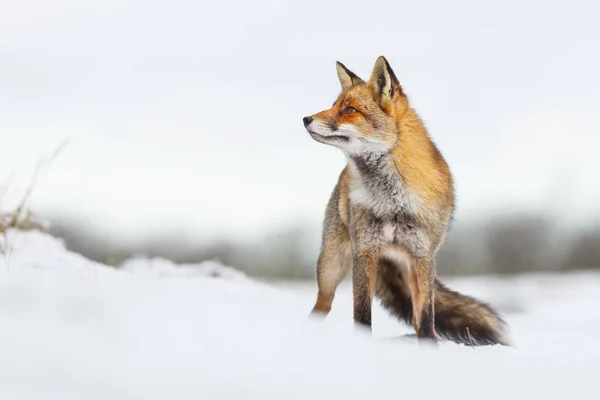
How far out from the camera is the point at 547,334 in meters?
5.54

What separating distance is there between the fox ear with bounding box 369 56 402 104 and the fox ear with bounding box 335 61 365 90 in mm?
166

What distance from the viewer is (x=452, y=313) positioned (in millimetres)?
5262

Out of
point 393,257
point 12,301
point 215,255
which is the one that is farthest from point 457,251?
point 12,301

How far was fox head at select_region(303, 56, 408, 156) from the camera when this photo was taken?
166 inches

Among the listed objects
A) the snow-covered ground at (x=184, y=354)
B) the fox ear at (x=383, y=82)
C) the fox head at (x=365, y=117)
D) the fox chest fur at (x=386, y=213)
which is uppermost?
the fox ear at (x=383, y=82)

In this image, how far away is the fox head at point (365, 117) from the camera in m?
4.23

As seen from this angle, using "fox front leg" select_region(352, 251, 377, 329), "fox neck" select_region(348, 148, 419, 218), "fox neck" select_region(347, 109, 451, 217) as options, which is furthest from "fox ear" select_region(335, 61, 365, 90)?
"fox front leg" select_region(352, 251, 377, 329)

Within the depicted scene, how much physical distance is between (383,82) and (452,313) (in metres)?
2.01

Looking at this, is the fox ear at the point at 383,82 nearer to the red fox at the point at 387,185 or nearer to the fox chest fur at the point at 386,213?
the red fox at the point at 387,185

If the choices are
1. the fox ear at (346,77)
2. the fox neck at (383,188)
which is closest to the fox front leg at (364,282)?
the fox neck at (383,188)

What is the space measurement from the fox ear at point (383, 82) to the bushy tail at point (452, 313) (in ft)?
4.31

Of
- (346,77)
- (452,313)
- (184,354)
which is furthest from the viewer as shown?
(452,313)

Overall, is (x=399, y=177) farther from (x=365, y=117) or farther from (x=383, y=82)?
(x=383, y=82)

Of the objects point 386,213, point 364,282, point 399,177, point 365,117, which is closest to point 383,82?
point 365,117
